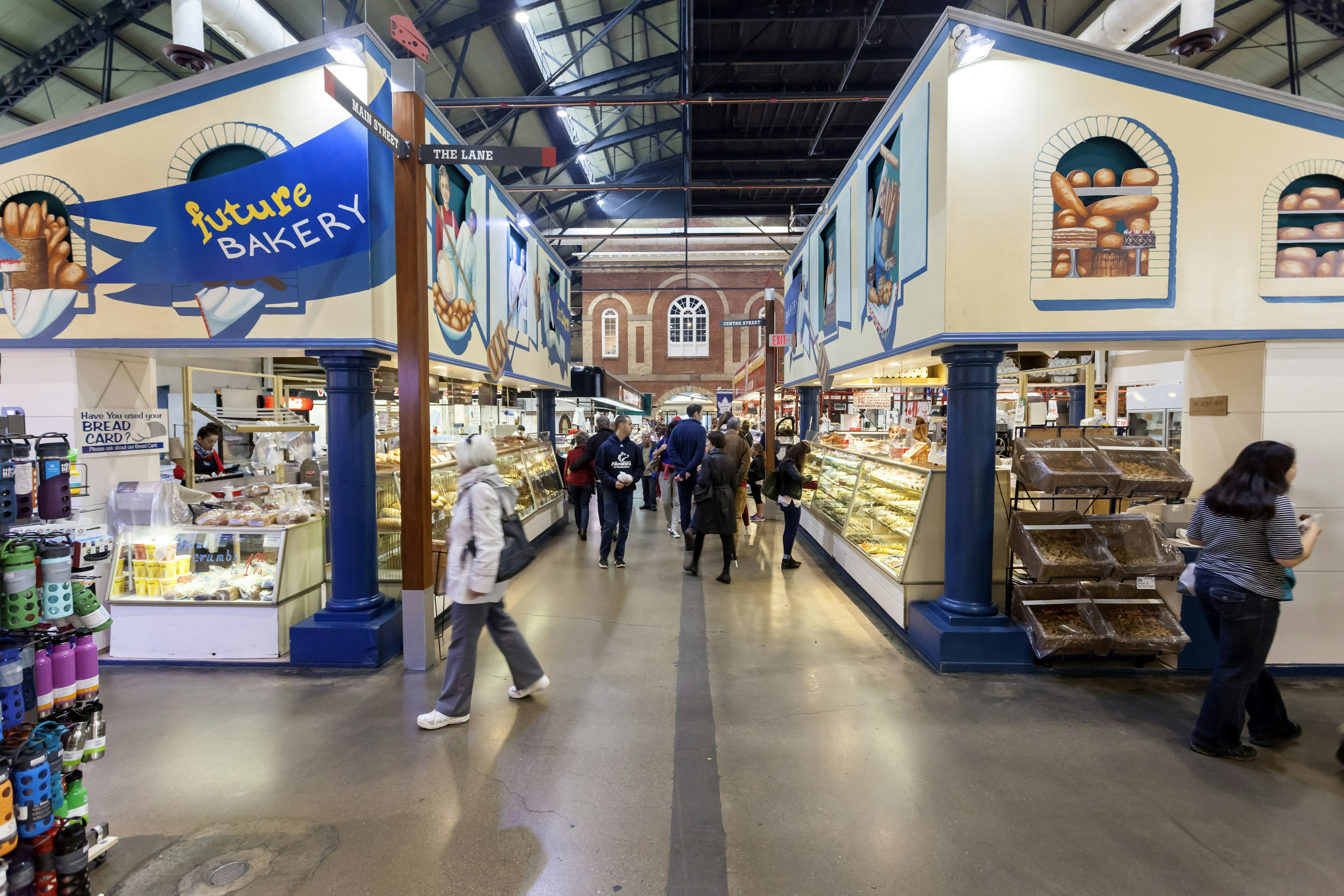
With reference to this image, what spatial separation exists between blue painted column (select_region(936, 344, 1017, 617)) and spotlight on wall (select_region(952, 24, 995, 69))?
1.83 meters

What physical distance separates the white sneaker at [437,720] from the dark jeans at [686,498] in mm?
4686

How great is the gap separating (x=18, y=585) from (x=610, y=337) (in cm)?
2917

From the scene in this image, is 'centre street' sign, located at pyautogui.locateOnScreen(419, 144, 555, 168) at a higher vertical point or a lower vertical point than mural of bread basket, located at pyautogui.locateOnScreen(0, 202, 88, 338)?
higher

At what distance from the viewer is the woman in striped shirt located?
10.1ft

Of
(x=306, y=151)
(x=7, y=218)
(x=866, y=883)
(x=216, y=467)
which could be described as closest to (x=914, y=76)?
(x=306, y=151)

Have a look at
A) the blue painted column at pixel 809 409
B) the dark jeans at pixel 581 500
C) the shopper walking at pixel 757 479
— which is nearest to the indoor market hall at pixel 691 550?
the dark jeans at pixel 581 500

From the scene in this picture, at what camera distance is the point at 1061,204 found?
160 inches

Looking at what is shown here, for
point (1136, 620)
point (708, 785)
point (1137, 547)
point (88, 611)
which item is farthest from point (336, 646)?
point (1137, 547)

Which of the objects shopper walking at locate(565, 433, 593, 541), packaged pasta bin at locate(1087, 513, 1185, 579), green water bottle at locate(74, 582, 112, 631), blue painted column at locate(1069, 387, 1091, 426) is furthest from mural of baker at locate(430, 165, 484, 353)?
blue painted column at locate(1069, 387, 1091, 426)

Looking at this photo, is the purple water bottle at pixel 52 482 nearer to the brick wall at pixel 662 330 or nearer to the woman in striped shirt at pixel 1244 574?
the woman in striped shirt at pixel 1244 574

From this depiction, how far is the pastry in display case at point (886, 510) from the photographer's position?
530cm

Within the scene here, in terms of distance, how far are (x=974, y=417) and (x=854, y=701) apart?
2.13 metres

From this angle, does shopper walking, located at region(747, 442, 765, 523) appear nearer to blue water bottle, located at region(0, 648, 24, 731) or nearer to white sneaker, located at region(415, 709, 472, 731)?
white sneaker, located at region(415, 709, 472, 731)

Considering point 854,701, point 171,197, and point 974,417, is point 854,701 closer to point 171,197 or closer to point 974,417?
point 974,417
